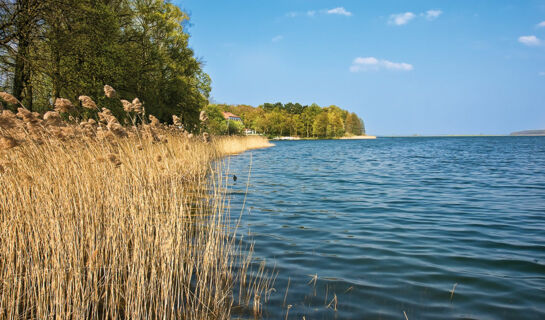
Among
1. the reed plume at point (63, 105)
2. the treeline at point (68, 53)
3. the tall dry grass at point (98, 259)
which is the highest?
the treeline at point (68, 53)

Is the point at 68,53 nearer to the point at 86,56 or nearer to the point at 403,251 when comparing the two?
the point at 86,56

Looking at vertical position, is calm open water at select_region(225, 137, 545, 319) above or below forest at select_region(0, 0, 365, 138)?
below

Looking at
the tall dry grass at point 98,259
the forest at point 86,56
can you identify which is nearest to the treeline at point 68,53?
the forest at point 86,56

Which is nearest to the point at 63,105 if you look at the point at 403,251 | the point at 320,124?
the point at 403,251

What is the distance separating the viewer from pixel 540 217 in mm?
6723

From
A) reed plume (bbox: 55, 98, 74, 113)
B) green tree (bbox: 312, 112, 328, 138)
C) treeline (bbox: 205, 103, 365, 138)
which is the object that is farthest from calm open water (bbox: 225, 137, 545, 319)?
green tree (bbox: 312, 112, 328, 138)

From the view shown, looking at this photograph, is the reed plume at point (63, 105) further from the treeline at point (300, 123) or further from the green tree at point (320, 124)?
the green tree at point (320, 124)

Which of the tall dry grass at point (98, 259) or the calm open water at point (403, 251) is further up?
the tall dry grass at point (98, 259)

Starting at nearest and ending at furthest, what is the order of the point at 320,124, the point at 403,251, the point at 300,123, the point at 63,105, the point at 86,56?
the point at 63,105 < the point at 403,251 < the point at 86,56 < the point at 320,124 < the point at 300,123

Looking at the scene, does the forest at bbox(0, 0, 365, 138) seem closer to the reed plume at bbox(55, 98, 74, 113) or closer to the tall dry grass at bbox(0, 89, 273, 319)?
the reed plume at bbox(55, 98, 74, 113)

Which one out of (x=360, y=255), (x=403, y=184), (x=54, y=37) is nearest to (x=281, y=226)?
(x=360, y=255)

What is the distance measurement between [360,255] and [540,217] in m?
4.88

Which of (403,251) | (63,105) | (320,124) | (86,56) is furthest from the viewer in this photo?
(320,124)

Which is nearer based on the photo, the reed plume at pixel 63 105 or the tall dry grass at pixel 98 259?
the tall dry grass at pixel 98 259
